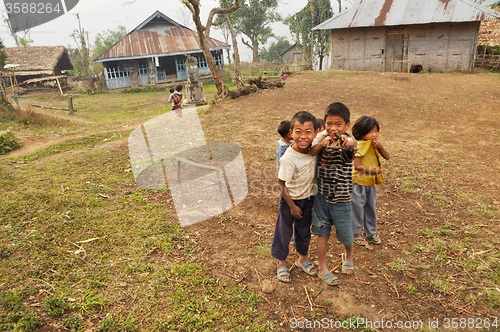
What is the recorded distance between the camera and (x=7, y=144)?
24.6ft

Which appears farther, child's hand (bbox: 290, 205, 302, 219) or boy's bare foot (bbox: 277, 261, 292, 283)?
boy's bare foot (bbox: 277, 261, 292, 283)

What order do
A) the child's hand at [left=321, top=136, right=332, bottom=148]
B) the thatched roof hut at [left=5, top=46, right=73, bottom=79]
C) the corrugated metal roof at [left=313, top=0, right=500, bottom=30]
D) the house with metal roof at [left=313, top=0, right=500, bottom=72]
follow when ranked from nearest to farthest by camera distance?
the child's hand at [left=321, top=136, right=332, bottom=148] < the corrugated metal roof at [left=313, top=0, right=500, bottom=30] < the house with metal roof at [left=313, top=0, right=500, bottom=72] < the thatched roof hut at [left=5, top=46, right=73, bottom=79]

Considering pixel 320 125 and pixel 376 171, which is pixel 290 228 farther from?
pixel 376 171

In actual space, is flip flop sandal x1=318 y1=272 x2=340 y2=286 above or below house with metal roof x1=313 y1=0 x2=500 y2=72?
below

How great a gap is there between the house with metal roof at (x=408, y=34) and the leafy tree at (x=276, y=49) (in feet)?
92.3

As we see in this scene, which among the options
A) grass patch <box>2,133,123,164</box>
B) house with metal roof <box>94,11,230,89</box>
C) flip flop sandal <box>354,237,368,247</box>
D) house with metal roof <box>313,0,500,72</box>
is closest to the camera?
flip flop sandal <box>354,237,368,247</box>

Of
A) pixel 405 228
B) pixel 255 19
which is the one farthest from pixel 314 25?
pixel 405 228

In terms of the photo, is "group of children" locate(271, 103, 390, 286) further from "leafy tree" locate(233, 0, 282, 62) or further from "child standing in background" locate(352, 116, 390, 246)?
"leafy tree" locate(233, 0, 282, 62)

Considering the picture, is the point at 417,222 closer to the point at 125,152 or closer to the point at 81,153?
the point at 125,152

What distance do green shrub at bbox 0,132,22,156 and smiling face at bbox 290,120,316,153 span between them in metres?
7.96

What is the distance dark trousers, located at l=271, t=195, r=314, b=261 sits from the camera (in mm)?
2836

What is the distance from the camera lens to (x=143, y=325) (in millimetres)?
2488

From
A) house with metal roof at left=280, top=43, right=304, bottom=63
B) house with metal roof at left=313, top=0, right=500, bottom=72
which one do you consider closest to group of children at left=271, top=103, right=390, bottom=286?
house with metal roof at left=313, top=0, right=500, bottom=72

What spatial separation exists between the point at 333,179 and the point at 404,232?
68.6 inches
